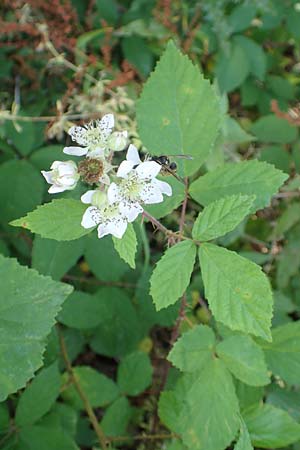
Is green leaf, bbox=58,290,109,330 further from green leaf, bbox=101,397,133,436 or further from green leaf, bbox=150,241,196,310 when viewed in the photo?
green leaf, bbox=150,241,196,310

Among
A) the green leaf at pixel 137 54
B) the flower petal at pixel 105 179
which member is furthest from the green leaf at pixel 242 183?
the green leaf at pixel 137 54

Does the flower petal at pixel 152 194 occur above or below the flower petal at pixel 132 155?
below

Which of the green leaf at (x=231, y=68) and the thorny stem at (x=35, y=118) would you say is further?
the green leaf at (x=231, y=68)

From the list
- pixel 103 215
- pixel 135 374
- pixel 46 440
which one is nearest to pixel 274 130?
pixel 135 374

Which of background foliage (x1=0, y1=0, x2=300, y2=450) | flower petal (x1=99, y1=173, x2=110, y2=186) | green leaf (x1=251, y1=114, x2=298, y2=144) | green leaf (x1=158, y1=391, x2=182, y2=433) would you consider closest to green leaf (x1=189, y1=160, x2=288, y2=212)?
background foliage (x1=0, y1=0, x2=300, y2=450)

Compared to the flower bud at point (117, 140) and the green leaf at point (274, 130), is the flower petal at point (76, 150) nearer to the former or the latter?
the flower bud at point (117, 140)

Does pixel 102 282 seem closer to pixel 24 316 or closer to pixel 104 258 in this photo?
pixel 104 258
